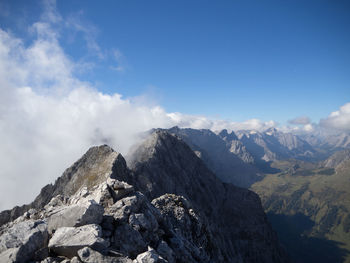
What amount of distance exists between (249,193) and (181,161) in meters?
56.5

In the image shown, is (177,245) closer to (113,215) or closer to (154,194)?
(113,215)

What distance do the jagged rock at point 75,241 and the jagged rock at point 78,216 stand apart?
1.05m

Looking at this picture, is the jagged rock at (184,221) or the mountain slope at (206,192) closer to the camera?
the jagged rock at (184,221)

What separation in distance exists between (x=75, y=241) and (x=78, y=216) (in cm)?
242

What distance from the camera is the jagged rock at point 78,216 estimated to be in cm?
1631

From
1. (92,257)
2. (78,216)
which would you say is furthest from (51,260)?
(78,216)

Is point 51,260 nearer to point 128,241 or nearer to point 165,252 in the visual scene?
point 128,241

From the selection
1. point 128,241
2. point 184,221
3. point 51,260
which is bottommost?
point 184,221

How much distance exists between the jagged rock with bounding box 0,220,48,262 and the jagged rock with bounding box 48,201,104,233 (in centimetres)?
150

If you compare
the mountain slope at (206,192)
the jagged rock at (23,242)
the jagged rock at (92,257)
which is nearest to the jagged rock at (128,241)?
the jagged rock at (92,257)

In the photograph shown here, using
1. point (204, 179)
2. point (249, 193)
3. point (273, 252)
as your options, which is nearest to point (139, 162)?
point (204, 179)

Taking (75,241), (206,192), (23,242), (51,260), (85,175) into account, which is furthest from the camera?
(206,192)

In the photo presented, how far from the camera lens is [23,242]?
13.7 metres

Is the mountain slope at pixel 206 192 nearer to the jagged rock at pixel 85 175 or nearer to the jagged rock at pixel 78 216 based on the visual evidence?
the jagged rock at pixel 85 175
